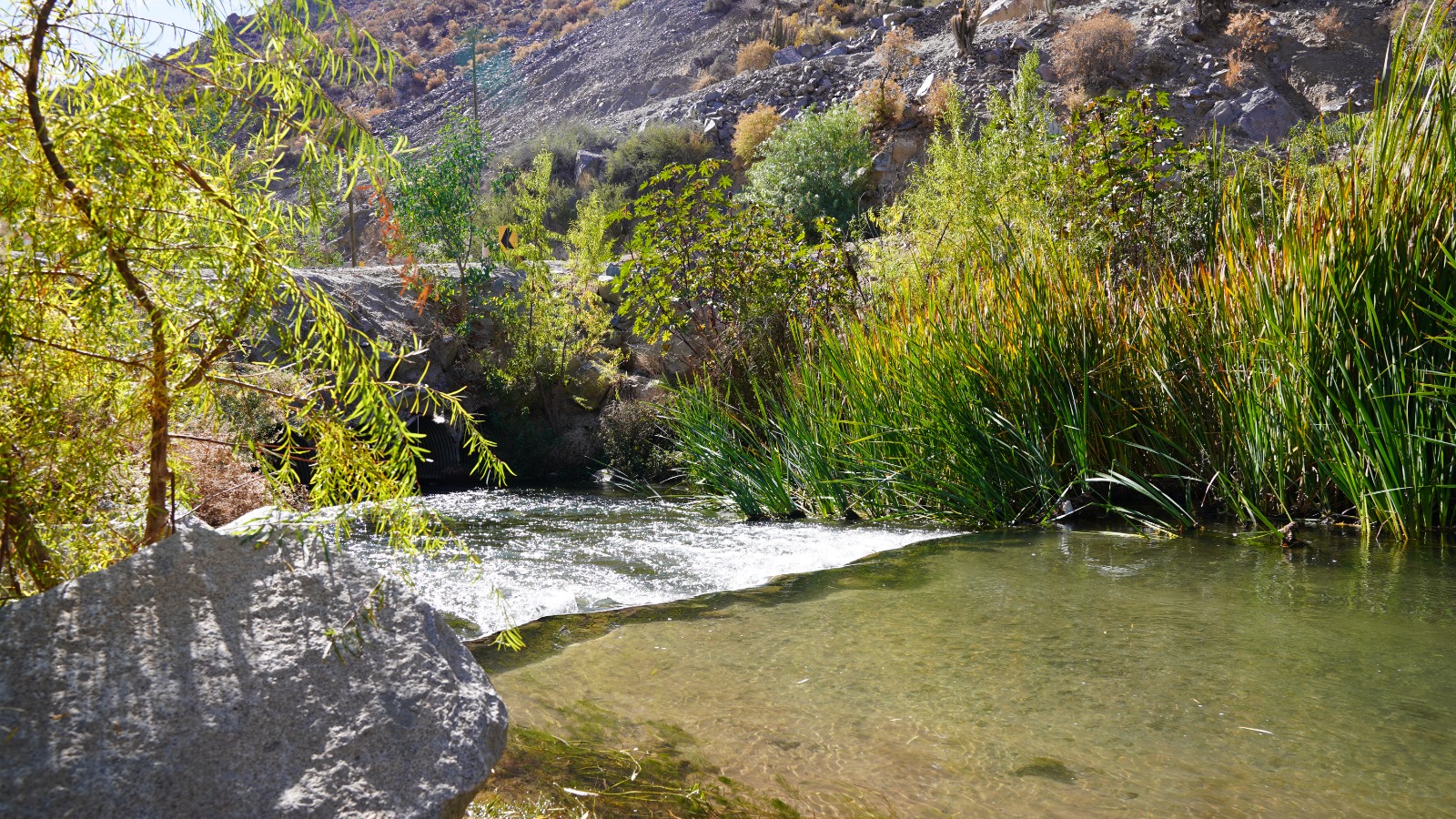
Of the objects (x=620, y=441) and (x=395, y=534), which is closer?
(x=395, y=534)

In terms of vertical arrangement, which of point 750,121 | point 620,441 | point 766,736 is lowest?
point 620,441

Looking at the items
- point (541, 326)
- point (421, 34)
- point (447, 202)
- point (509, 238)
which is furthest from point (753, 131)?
point (421, 34)

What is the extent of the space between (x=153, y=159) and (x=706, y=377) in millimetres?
4784

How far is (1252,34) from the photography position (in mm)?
19125

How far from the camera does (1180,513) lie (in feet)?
12.6

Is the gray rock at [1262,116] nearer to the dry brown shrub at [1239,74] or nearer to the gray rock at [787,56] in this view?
the dry brown shrub at [1239,74]

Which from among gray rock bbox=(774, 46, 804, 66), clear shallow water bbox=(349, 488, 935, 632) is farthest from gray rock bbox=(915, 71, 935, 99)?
clear shallow water bbox=(349, 488, 935, 632)

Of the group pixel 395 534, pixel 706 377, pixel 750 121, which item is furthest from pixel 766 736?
pixel 750 121

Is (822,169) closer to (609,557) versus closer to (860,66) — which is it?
(860,66)

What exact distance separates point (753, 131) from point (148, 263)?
20060mm

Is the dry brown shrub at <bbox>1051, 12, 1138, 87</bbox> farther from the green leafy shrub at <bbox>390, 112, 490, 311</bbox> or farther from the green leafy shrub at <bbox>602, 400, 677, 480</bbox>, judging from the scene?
the green leafy shrub at <bbox>602, 400, 677, 480</bbox>

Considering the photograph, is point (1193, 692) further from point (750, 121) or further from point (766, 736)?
point (750, 121)

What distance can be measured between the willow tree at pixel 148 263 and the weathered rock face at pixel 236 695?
0.55 ft

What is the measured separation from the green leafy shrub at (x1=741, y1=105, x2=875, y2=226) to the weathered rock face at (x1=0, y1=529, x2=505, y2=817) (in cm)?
1612
